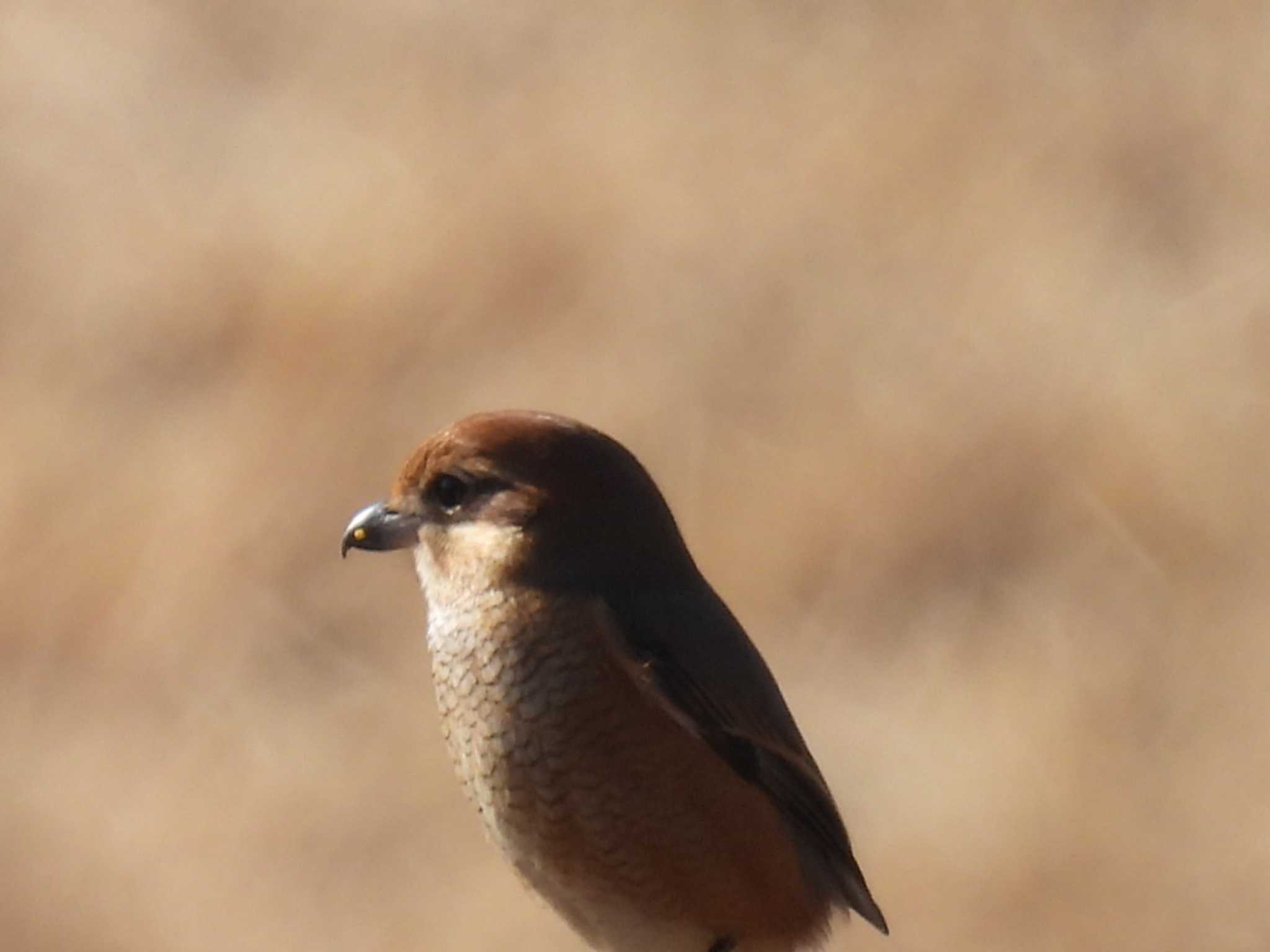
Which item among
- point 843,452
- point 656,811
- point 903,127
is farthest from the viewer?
point 903,127

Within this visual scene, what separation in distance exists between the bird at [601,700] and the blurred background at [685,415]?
14.3 ft

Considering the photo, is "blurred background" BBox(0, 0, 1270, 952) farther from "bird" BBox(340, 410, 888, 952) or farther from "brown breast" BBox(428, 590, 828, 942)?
"brown breast" BBox(428, 590, 828, 942)

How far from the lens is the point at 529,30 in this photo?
10.8m

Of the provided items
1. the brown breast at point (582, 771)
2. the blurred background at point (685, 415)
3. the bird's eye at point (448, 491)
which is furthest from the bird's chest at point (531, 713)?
the blurred background at point (685, 415)

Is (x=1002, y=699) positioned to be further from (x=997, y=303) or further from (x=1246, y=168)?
(x=1246, y=168)

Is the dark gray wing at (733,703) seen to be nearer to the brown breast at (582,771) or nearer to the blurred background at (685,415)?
the brown breast at (582,771)

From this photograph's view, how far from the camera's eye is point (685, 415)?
9.52m

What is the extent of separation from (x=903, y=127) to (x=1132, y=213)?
1022 mm

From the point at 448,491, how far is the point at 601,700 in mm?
452

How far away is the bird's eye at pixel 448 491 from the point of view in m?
4.09

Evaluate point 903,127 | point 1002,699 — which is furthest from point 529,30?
point 1002,699

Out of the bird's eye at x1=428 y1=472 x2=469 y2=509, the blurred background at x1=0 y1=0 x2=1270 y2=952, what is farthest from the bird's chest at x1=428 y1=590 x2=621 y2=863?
the blurred background at x1=0 y1=0 x2=1270 y2=952

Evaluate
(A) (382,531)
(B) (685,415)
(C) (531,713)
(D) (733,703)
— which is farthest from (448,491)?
(B) (685,415)

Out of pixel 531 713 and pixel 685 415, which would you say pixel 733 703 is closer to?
pixel 531 713
